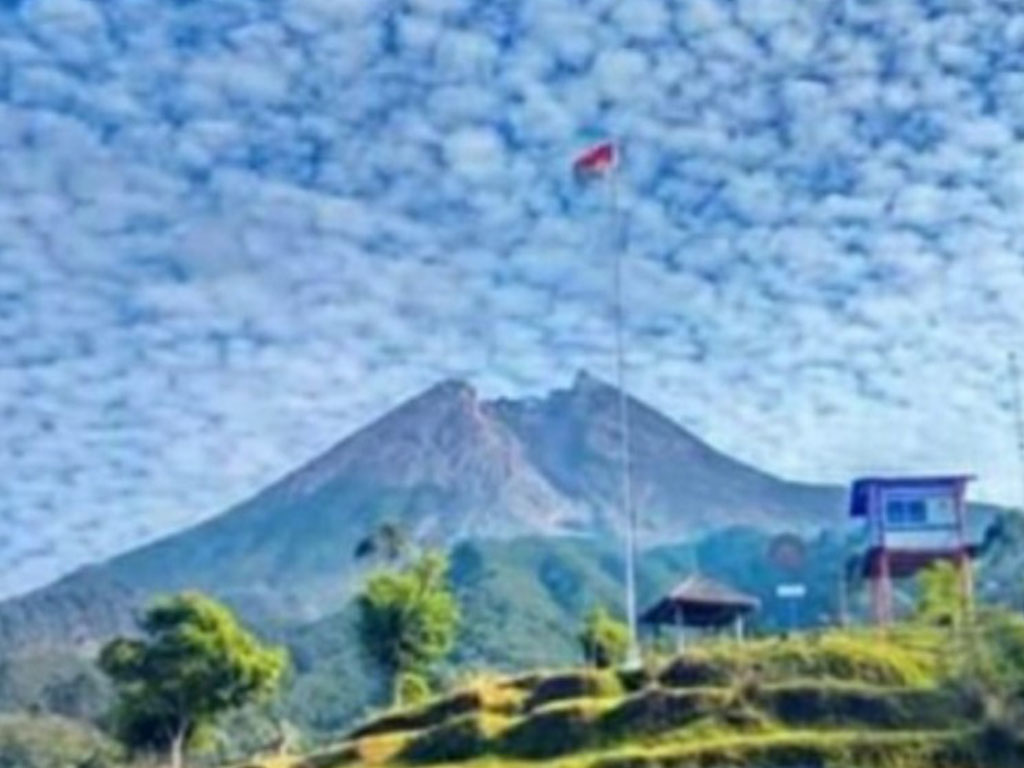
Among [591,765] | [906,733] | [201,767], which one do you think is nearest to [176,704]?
[201,767]

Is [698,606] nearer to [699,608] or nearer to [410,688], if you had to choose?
[699,608]

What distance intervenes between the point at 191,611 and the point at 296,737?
11.8 metres

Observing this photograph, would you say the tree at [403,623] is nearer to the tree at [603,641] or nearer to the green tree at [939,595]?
the tree at [603,641]

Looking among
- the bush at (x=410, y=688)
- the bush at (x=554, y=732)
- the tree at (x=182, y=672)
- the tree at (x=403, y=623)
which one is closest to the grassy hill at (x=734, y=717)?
the bush at (x=554, y=732)

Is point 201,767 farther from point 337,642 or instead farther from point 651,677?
point 337,642

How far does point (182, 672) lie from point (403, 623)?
650 cm

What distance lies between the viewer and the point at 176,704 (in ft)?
173

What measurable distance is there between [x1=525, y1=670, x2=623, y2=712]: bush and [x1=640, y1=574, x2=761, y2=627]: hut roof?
27.0ft

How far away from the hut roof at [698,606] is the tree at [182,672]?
1129 cm

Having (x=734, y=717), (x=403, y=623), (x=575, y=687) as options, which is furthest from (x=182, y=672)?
(x=734, y=717)

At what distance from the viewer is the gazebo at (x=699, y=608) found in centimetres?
5103

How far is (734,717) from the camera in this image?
36438mm

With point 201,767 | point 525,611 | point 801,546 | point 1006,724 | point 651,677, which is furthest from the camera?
point 525,611

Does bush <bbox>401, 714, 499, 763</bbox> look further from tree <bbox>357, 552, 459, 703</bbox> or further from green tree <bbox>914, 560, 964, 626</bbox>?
tree <bbox>357, 552, 459, 703</bbox>
